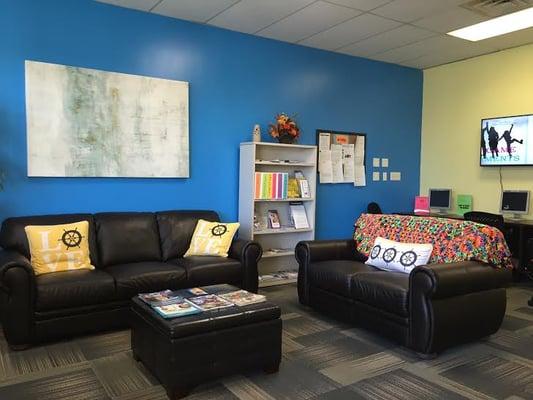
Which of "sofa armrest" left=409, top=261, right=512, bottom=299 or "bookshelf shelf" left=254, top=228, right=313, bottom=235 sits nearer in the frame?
"sofa armrest" left=409, top=261, right=512, bottom=299

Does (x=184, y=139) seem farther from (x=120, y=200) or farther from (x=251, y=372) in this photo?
(x=251, y=372)

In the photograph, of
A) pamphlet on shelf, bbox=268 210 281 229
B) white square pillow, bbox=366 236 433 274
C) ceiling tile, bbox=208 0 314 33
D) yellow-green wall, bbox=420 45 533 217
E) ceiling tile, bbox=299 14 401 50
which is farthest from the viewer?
Result: yellow-green wall, bbox=420 45 533 217

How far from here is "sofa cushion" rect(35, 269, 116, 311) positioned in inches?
116

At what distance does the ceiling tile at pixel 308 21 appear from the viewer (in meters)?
4.00

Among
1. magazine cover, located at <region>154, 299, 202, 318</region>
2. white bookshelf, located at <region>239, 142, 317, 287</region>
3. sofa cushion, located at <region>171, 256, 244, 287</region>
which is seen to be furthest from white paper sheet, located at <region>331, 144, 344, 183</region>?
magazine cover, located at <region>154, 299, 202, 318</region>

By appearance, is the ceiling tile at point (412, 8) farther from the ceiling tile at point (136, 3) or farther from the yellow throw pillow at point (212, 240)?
the yellow throw pillow at point (212, 240)

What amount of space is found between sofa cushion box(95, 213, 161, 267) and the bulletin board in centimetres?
228

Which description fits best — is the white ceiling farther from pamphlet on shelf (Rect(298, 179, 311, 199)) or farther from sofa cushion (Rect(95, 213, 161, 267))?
sofa cushion (Rect(95, 213, 161, 267))

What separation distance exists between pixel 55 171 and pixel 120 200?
62 cm

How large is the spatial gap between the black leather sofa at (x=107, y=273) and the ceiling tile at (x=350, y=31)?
229cm

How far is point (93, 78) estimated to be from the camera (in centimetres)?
391

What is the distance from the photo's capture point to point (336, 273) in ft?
11.7

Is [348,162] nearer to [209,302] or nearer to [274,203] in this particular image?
[274,203]

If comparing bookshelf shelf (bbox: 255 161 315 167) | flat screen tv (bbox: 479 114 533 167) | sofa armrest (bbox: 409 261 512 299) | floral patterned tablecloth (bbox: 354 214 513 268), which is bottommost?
sofa armrest (bbox: 409 261 512 299)
